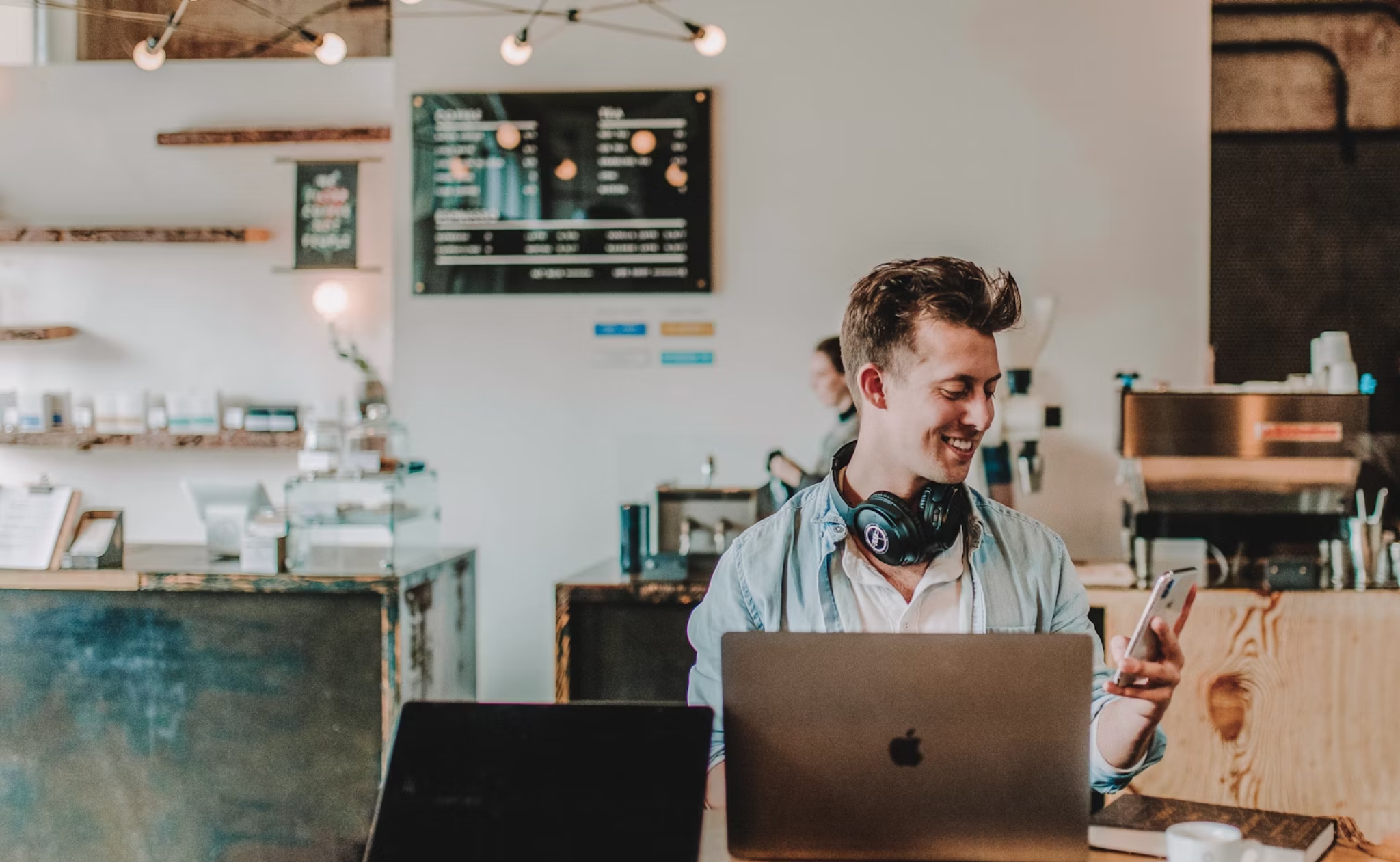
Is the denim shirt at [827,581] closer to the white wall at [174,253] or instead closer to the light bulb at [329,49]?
the light bulb at [329,49]

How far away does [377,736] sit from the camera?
10.0 ft

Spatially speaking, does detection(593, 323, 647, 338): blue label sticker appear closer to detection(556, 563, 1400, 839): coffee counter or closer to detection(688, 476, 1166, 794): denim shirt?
detection(556, 563, 1400, 839): coffee counter

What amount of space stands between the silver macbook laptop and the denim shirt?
0.50 m

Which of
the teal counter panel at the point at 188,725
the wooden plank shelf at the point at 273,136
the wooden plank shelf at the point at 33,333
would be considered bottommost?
the teal counter panel at the point at 188,725

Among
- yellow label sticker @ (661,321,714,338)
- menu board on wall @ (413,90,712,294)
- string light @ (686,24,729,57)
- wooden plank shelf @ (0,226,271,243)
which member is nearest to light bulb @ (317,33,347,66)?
menu board on wall @ (413,90,712,294)

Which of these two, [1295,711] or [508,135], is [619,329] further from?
[1295,711]

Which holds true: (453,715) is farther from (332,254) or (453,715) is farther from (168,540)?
(168,540)

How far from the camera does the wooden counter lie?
3061 mm

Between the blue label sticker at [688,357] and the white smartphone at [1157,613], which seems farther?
the blue label sticker at [688,357]

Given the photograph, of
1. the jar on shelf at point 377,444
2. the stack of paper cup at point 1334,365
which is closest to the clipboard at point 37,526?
the jar on shelf at point 377,444

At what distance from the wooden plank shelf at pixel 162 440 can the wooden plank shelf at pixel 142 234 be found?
825 mm

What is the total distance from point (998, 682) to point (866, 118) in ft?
10.0

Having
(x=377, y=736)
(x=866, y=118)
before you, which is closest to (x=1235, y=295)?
(x=866, y=118)

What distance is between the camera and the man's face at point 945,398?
5.37 feet
